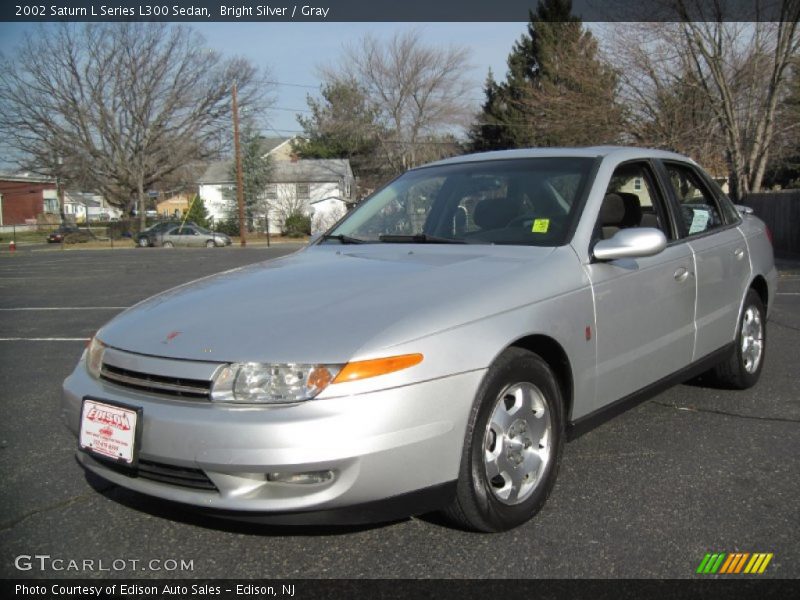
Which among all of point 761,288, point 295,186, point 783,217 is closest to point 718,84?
point 783,217

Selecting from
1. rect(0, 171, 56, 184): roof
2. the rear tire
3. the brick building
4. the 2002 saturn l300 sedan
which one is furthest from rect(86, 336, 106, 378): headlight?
the brick building

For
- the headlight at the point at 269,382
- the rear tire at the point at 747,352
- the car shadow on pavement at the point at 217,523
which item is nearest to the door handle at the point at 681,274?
the rear tire at the point at 747,352

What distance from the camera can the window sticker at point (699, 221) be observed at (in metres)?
4.55

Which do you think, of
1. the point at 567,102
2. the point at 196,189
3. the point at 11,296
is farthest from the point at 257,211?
the point at 11,296

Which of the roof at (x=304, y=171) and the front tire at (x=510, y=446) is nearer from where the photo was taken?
the front tire at (x=510, y=446)

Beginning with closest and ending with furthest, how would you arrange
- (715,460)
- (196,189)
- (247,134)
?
(715,460), (247,134), (196,189)

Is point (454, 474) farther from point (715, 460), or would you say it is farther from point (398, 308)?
point (715, 460)

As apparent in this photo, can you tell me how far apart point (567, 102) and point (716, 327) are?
22555 mm

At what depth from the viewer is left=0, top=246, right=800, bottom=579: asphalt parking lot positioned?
2.76m

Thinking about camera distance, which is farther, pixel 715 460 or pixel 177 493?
pixel 715 460

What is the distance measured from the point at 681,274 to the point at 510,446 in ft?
5.63

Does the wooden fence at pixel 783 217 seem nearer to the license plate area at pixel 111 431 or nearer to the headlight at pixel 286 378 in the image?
the headlight at pixel 286 378

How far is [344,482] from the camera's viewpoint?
2.48 m

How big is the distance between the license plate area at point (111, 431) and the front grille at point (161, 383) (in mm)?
95
